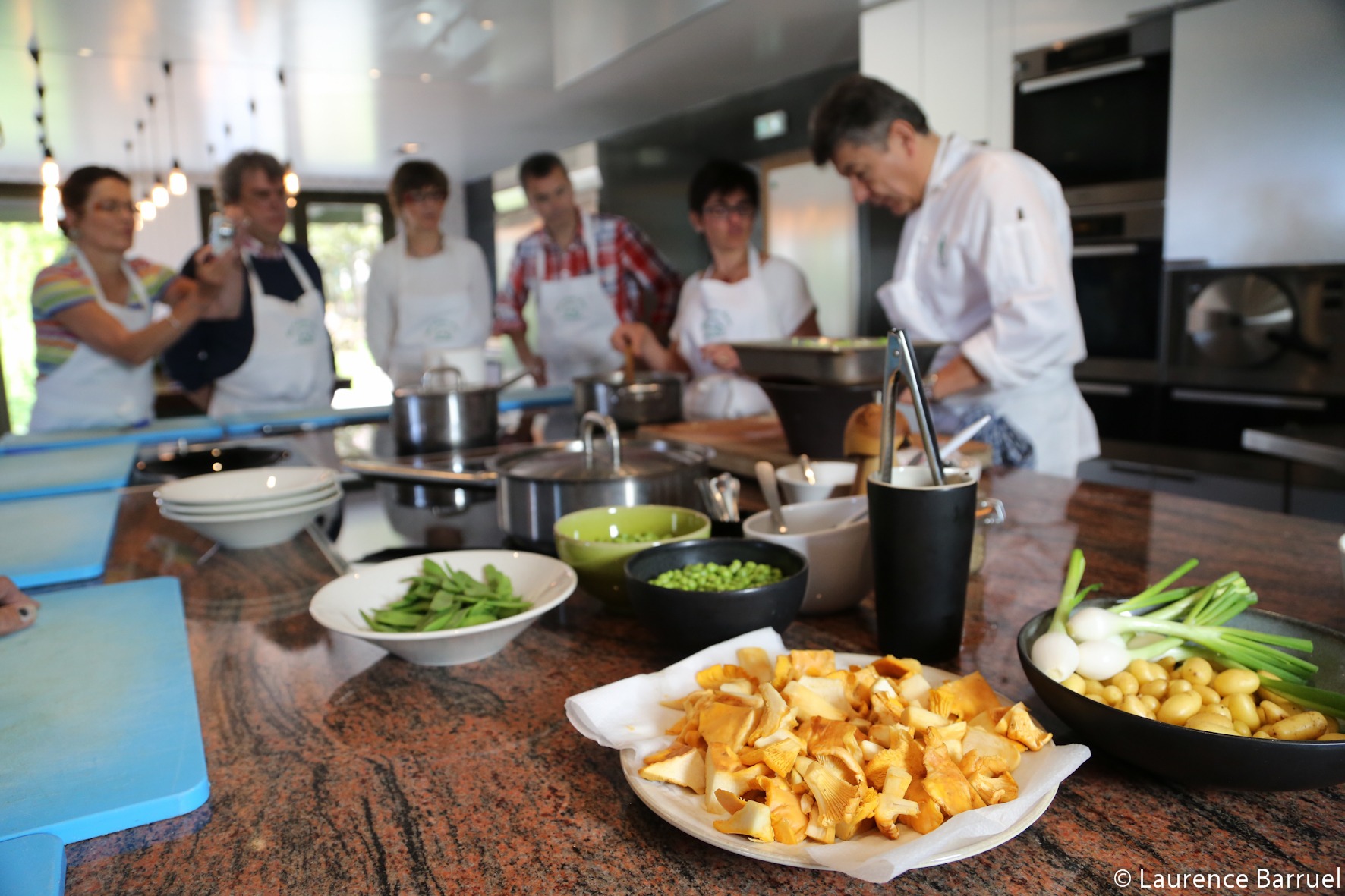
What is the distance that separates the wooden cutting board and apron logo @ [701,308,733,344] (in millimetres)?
959

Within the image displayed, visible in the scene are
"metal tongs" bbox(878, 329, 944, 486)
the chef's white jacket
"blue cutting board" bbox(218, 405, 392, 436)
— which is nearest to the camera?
"metal tongs" bbox(878, 329, 944, 486)

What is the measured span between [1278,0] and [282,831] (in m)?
3.30

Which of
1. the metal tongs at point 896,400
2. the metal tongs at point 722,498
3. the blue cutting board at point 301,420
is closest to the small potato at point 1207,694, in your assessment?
the metal tongs at point 896,400

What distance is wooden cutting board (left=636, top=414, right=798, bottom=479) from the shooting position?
1.74 meters

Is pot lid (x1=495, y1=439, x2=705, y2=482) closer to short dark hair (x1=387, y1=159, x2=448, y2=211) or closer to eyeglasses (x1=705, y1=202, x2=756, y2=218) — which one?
eyeglasses (x1=705, y1=202, x2=756, y2=218)

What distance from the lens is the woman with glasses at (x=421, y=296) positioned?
3902 mm

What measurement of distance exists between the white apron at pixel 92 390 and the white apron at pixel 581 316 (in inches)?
61.2

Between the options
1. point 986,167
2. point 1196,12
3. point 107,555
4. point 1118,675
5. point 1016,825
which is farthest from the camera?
point 1196,12

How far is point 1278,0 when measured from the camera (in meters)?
2.68

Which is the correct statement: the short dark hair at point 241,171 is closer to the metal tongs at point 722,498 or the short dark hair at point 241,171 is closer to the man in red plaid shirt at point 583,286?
the man in red plaid shirt at point 583,286

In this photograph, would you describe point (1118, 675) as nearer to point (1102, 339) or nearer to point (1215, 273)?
point (1215, 273)

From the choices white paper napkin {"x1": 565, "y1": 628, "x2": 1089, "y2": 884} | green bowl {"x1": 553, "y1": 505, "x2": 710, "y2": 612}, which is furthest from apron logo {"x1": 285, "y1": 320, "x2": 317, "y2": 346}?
white paper napkin {"x1": 565, "y1": 628, "x2": 1089, "y2": 884}

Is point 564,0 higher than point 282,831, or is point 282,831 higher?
point 564,0

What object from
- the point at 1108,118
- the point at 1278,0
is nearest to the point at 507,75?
the point at 1108,118
